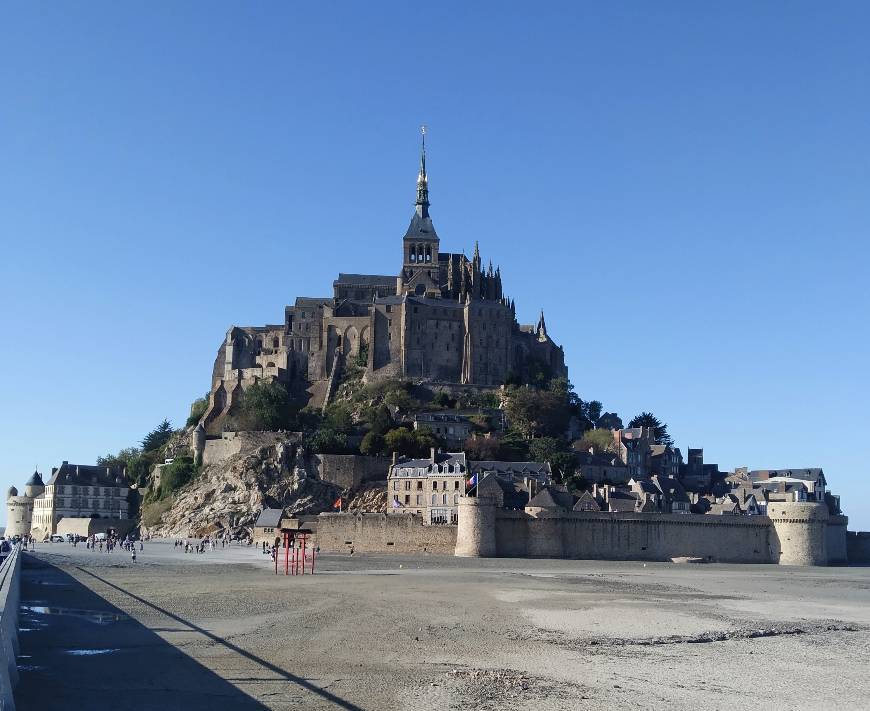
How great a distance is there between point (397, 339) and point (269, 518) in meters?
27.3

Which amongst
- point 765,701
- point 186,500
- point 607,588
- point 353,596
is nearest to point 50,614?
point 353,596

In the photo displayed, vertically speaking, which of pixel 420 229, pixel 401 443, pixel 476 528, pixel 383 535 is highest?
pixel 420 229

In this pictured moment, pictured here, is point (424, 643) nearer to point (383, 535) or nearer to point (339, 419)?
→ point (383, 535)

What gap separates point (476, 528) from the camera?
206 feet

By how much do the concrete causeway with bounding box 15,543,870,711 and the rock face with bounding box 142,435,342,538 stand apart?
1207 inches

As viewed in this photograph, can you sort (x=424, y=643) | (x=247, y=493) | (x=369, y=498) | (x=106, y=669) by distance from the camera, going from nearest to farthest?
(x=106, y=669), (x=424, y=643), (x=369, y=498), (x=247, y=493)

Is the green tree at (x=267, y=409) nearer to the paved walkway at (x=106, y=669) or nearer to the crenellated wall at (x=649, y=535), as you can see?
the crenellated wall at (x=649, y=535)

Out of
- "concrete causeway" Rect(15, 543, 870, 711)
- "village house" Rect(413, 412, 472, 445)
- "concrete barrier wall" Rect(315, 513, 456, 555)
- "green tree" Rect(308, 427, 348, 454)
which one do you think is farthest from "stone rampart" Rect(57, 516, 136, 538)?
"concrete causeway" Rect(15, 543, 870, 711)

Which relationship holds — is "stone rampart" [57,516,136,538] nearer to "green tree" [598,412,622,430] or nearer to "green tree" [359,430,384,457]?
"green tree" [359,430,384,457]

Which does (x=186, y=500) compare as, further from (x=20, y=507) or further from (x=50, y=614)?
(x=50, y=614)

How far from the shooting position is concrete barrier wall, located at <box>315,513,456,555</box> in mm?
64688

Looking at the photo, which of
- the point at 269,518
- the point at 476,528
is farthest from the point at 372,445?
the point at 476,528

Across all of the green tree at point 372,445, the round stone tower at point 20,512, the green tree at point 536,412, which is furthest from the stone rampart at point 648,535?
the round stone tower at point 20,512

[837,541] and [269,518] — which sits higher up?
[269,518]
